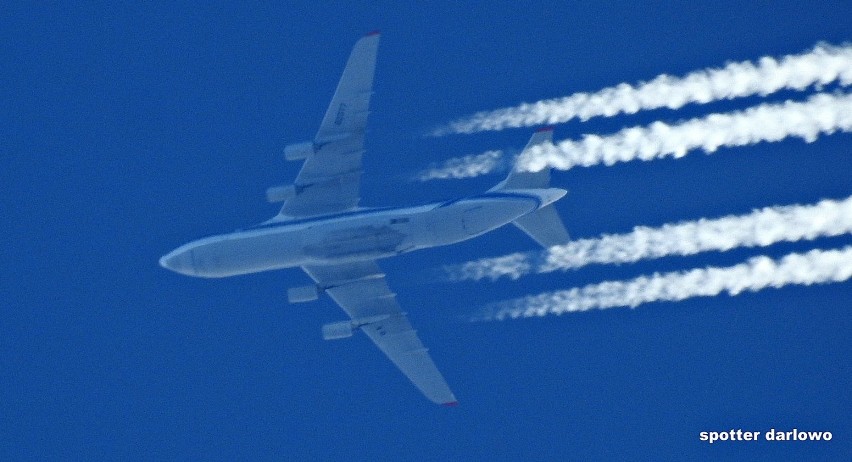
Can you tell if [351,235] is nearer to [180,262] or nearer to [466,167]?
[466,167]

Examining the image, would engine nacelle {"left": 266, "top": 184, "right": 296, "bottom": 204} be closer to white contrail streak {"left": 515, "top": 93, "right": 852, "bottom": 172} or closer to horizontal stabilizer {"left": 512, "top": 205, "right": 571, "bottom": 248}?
horizontal stabilizer {"left": 512, "top": 205, "right": 571, "bottom": 248}

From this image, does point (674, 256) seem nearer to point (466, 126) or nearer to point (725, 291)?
point (725, 291)

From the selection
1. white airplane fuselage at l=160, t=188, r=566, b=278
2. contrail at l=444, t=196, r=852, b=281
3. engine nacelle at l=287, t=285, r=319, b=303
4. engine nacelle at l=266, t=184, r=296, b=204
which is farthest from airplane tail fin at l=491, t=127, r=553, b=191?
engine nacelle at l=287, t=285, r=319, b=303

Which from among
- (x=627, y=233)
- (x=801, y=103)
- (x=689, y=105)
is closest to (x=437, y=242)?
(x=627, y=233)

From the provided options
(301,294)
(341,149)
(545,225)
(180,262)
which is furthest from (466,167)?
(180,262)

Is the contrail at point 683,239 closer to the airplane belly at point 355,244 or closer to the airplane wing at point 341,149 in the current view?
the airplane belly at point 355,244
